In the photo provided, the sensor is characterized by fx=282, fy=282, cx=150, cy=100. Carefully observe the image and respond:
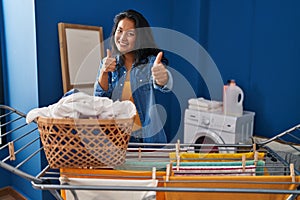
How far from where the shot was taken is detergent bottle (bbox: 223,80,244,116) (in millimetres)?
2594

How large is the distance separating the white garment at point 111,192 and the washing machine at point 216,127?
5.91 ft

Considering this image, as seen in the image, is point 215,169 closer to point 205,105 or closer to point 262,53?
point 205,105

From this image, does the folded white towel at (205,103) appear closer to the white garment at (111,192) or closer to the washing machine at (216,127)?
the washing machine at (216,127)

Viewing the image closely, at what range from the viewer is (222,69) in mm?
2984

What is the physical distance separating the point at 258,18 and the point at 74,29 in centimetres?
169

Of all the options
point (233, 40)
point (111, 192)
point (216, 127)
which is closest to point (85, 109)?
point (111, 192)

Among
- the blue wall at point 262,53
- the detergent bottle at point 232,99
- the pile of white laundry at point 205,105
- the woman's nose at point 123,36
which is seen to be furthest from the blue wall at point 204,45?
the woman's nose at point 123,36


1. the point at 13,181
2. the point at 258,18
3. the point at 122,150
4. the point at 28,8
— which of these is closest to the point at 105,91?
the point at 122,150

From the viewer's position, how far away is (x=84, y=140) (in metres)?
0.69

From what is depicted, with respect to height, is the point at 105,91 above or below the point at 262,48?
below

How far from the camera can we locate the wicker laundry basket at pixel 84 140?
26.6 inches

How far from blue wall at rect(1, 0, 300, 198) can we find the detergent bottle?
0.69 ft

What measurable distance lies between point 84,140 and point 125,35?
619 mm

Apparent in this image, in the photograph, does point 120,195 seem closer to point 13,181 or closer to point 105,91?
point 105,91
